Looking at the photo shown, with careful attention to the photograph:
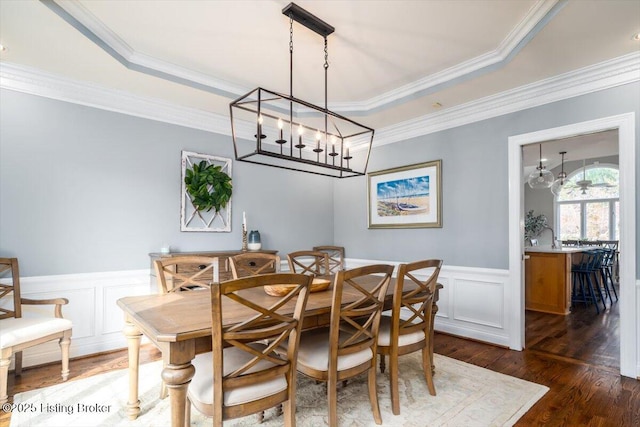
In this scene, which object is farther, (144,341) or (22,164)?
(144,341)

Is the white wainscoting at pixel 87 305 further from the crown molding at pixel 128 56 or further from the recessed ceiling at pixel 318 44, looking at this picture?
the crown molding at pixel 128 56

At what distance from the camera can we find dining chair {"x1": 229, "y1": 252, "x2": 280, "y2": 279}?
278 centimetres

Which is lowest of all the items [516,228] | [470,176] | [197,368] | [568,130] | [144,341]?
[144,341]

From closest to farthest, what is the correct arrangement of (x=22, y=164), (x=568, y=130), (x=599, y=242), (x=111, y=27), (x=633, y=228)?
(x=111, y=27) → (x=633, y=228) → (x=22, y=164) → (x=568, y=130) → (x=599, y=242)

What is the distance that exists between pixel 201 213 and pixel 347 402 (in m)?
2.53

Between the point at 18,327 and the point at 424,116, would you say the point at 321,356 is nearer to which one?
the point at 18,327

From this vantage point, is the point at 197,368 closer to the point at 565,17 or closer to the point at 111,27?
the point at 111,27

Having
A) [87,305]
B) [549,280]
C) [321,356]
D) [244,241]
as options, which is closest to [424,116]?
[244,241]

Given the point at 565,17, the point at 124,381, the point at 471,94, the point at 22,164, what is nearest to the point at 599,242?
the point at 471,94

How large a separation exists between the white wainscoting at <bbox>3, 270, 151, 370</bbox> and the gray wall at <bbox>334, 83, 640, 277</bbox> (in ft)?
10.0

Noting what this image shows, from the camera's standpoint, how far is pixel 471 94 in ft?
11.2

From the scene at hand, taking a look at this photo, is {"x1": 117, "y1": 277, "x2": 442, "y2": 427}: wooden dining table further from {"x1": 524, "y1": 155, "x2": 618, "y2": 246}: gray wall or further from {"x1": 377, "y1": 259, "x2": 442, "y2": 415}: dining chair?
{"x1": 524, "y1": 155, "x2": 618, "y2": 246}: gray wall

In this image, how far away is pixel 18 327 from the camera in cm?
239

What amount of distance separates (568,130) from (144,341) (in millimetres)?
4607
